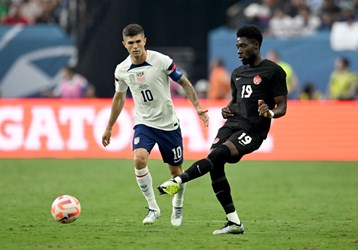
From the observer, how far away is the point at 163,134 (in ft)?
38.8

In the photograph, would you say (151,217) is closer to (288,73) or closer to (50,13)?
(288,73)

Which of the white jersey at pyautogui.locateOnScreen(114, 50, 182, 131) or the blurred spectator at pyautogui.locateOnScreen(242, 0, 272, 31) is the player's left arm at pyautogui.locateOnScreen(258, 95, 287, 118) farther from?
the blurred spectator at pyautogui.locateOnScreen(242, 0, 272, 31)

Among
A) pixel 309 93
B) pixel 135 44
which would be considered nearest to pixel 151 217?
pixel 135 44

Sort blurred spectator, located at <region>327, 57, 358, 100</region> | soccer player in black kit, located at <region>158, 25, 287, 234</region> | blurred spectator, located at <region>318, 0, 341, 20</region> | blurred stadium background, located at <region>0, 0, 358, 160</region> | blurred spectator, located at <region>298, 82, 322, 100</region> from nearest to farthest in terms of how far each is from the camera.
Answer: soccer player in black kit, located at <region>158, 25, 287, 234</region>
blurred spectator, located at <region>327, 57, 358, 100</region>
blurred spectator, located at <region>298, 82, 322, 100</region>
blurred stadium background, located at <region>0, 0, 358, 160</region>
blurred spectator, located at <region>318, 0, 341, 20</region>

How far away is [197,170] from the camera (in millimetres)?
10398

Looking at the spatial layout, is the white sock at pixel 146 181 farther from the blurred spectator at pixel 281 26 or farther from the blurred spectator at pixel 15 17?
the blurred spectator at pixel 15 17

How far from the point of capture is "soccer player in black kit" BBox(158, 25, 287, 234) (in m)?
10.7

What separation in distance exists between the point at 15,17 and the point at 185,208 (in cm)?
1649

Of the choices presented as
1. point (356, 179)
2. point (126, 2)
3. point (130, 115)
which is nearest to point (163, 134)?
point (356, 179)

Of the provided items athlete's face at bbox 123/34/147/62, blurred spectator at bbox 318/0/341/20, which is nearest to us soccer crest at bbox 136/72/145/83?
athlete's face at bbox 123/34/147/62

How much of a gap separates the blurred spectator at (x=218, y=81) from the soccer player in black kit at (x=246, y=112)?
15165 mm

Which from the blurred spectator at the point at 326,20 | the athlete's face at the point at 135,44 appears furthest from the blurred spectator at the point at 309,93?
the athlete's face at the point at 135,44

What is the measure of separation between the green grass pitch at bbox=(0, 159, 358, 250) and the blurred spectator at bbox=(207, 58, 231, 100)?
519 centimetres

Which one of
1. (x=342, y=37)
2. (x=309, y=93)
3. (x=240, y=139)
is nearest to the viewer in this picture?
(x=240, y=139)
